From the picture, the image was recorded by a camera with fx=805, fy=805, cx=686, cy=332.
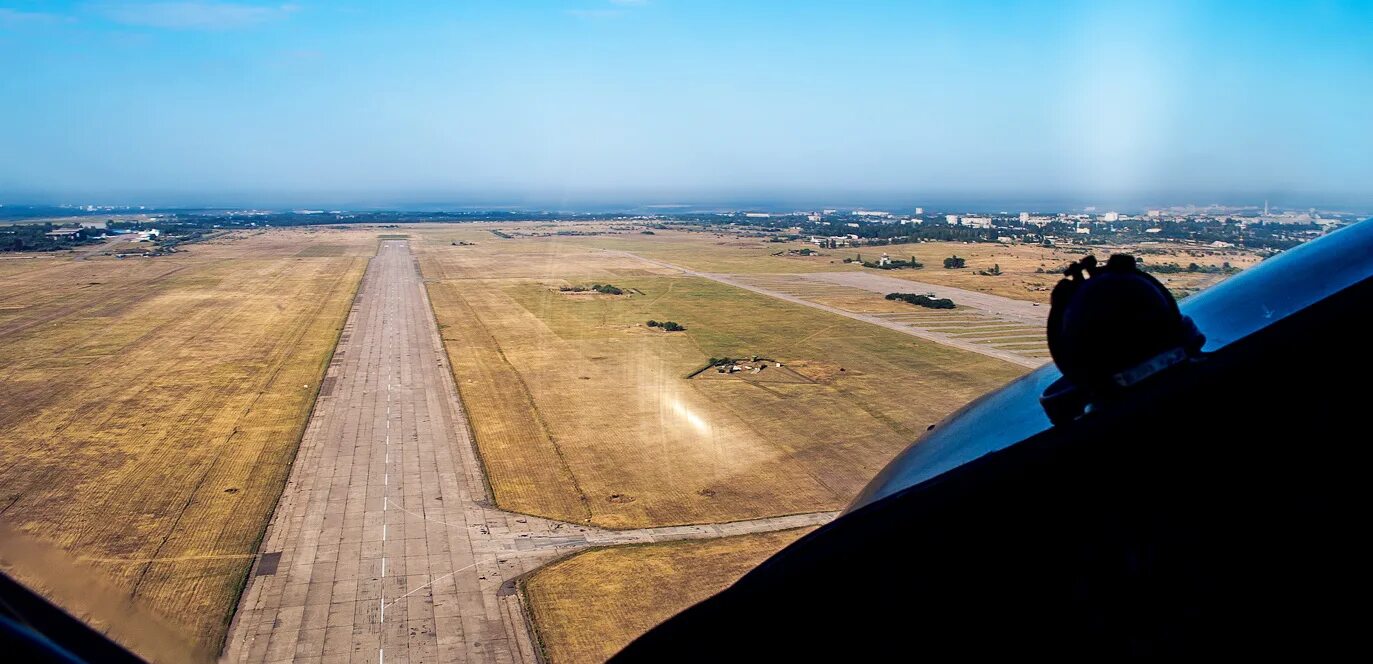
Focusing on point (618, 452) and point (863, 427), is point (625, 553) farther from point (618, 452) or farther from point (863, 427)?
point (863, 427)

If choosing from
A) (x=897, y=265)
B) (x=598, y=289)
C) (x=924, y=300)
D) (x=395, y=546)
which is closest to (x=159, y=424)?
(x=395, y=546)

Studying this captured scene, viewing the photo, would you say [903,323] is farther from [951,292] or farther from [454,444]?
[454,444]

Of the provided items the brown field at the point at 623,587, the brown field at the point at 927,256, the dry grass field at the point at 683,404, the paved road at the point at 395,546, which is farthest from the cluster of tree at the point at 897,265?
the brown field at the point at 623,587

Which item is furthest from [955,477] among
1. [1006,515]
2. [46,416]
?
[46,416]

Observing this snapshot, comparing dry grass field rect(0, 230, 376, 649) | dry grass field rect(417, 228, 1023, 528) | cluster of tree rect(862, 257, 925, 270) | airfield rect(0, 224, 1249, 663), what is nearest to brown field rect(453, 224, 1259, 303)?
cluster of tree rect(862, 257, 925, 270)

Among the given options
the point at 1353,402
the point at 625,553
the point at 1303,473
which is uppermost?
the point at 1353,402

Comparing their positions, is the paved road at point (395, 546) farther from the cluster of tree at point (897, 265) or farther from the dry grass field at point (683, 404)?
the cluster of tree at point (897, 265)
